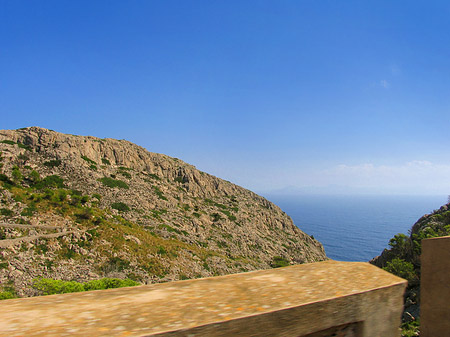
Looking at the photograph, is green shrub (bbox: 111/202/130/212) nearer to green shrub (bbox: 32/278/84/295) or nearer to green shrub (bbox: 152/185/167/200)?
green shrub (bbox: 152/185/167/200)

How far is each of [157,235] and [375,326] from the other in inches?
1783

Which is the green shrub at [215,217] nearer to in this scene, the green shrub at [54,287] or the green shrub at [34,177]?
the green shrub at [34,177]

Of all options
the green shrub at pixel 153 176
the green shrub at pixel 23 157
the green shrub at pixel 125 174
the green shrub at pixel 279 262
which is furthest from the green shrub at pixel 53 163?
the green shrub at pixel 279 262

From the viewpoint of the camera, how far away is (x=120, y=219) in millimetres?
44219

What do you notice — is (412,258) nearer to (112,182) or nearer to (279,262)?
(279,262)

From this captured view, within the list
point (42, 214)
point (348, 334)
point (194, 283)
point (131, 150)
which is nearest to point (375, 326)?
point (348, 334)

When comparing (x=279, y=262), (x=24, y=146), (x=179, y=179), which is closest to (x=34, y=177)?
(x=24, y=146)

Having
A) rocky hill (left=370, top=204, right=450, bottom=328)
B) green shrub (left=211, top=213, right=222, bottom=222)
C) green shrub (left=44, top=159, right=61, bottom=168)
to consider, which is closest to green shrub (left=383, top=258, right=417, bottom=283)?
rocky hill (left=370, top=204, right=450, bottom=328)

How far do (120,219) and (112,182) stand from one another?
518 inches

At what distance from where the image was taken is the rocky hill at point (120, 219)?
30.2 meters

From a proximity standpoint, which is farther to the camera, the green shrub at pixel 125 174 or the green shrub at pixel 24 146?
the green shrub at pixel 125 174

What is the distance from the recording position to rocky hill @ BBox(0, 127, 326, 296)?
99.0 ft

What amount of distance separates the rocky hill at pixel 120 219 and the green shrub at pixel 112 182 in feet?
0.63

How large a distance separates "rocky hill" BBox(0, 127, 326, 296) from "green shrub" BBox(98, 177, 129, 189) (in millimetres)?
192
